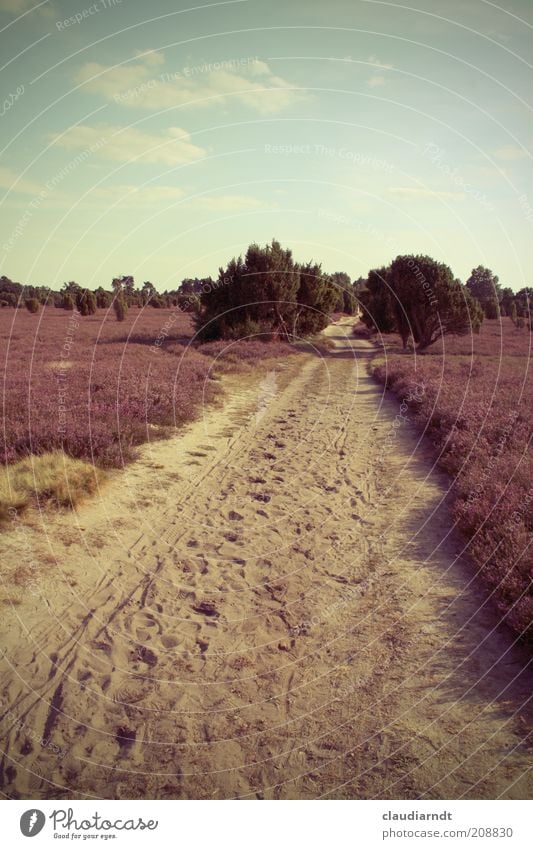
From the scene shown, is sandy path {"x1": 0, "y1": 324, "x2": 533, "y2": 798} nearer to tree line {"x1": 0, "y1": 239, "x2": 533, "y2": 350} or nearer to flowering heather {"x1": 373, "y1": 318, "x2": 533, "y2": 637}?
flowering heather {"x1": 373, "y1": 318, "x2": 533, "y2": 637}

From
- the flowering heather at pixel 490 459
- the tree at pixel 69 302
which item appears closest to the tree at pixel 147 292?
the tree at pixel 69 302

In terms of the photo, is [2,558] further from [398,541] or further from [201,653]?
[398,541]

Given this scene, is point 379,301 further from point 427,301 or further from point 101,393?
point 101,393

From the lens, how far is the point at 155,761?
12.2 feet

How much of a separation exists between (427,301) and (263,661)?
31782 mm

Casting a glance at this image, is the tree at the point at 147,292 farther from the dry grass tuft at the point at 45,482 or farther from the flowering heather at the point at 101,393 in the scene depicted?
the dry grass tuft at the point at 45,482

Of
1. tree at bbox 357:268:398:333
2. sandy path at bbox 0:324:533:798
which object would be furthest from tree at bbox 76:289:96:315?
sandy path at bbox 0:324:533:798

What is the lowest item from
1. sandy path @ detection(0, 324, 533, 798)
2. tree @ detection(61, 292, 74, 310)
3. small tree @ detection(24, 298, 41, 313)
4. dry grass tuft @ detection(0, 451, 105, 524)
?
sandy path @ detection(0, 324, 533, 798)

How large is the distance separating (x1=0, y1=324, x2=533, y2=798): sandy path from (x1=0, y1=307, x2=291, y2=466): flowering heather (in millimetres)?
2834

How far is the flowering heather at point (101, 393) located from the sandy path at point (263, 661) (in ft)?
9.30

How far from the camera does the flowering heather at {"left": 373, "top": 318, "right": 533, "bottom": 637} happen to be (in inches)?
225

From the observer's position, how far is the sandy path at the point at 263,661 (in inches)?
143

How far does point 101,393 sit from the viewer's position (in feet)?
47.8

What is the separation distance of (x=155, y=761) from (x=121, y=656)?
1.28 meters
